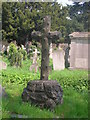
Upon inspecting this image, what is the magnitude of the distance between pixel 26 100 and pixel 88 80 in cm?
256

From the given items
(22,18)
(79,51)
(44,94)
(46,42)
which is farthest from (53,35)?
(22,18)

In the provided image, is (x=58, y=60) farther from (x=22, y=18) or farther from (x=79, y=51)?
(x=22, y=18)

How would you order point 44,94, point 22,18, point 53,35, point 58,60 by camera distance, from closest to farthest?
point 44,94 → point 53,35 → point 58,60 → point 22,18

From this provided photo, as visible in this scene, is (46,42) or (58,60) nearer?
(46,42)

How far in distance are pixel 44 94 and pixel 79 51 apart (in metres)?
6.19

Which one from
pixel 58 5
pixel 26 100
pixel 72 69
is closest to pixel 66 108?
pixel 26 100

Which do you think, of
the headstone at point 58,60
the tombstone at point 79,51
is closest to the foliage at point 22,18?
the tombstone at point 79,51

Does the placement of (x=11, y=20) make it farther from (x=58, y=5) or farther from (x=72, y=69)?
(x=72, y=69)

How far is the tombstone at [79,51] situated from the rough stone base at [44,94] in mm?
5873

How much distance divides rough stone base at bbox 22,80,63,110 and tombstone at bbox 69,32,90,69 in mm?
5873

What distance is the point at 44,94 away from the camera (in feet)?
11.0

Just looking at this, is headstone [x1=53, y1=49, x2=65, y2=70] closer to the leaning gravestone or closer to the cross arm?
the cross arm

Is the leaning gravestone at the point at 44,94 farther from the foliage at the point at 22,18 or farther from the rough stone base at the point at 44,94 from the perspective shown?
the foliage at the point at 22,18

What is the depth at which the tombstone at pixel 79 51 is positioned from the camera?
9.13 meters
